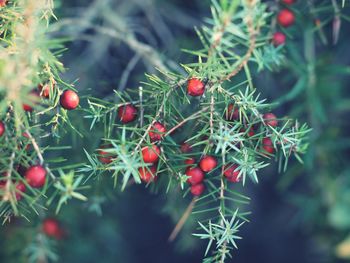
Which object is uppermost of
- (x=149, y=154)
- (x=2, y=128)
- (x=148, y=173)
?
(x=2, y=128)

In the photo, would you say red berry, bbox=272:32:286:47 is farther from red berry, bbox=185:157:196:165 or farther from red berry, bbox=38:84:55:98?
red berry, bbox=38:84:55:98

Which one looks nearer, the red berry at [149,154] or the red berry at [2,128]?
the red berry at [2,128]

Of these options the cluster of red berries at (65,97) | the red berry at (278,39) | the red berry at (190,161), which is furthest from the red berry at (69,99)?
the red berry at (278,39)

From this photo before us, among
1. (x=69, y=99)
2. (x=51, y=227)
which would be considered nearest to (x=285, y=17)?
(x=69, y=99)

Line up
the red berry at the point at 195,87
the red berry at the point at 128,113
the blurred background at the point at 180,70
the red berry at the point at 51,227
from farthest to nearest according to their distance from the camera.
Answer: the red berry at the point at 51,227, the blurred background at the point at 180,70, the red berry at the point at 128,113, the red berry at the point at 195,87

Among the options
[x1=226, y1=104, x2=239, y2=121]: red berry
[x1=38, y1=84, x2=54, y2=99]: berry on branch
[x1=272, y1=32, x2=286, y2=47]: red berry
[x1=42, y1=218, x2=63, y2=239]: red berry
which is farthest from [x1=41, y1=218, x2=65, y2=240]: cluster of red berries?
[x1=272, y1=32, x2=286, y2=47]: red berry

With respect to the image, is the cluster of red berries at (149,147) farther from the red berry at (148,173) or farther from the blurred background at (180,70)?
the blurred background at (180,70)

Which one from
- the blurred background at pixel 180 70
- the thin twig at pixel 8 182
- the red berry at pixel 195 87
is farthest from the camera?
the blurred background at pixel 180 70

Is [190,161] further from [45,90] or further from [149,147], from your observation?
[45,90]
